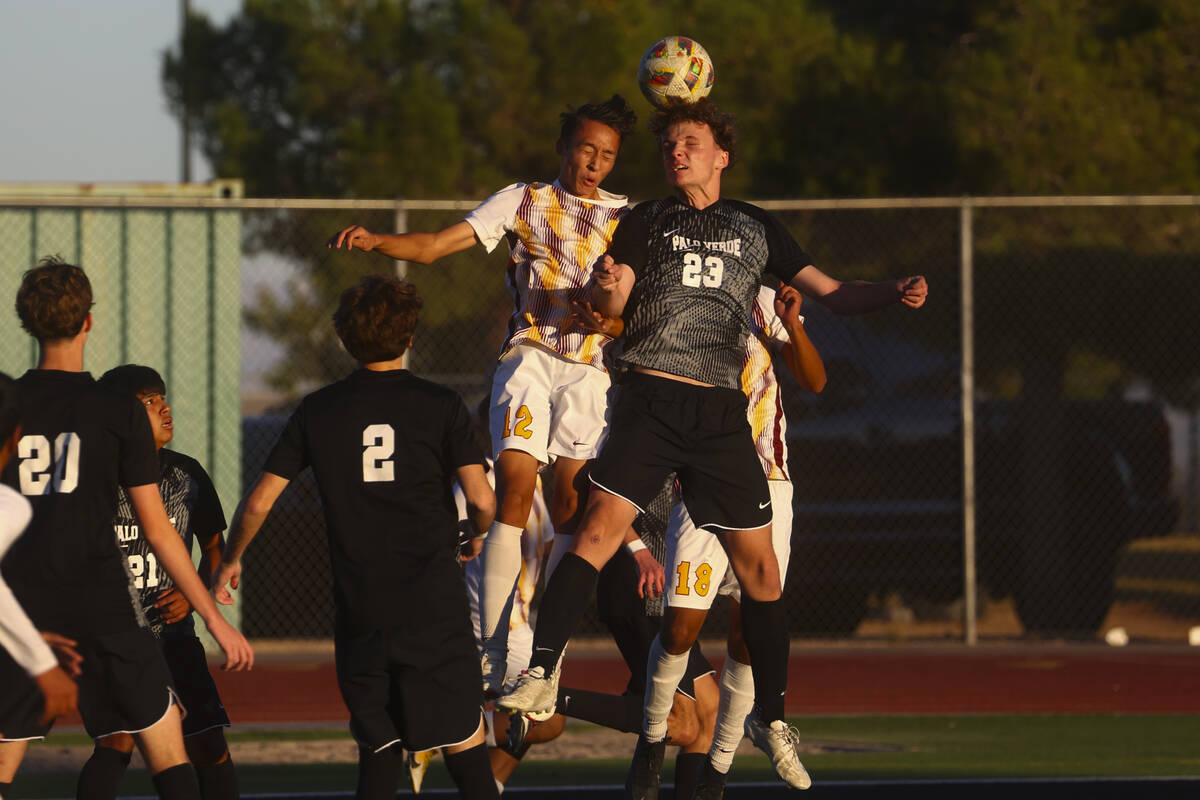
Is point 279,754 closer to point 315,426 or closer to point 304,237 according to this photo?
point 315,426

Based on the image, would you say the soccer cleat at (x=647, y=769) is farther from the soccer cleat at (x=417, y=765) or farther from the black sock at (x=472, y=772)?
the black sock at (x=472, y=772)

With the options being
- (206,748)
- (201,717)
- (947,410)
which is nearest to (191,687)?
(201,717)

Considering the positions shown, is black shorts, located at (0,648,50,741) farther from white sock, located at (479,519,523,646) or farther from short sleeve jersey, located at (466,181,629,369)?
short sleeve jersey, located at (466,181,629,369)

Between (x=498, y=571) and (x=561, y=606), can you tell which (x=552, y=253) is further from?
(x=561, y=606)

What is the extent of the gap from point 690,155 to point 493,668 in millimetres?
2095

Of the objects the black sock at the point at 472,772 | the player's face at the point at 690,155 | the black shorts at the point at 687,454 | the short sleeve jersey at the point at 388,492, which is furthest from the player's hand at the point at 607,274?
the black sock at the point at 472,772

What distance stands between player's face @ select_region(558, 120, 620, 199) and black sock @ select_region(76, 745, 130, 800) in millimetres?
2760

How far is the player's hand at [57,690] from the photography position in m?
3.95

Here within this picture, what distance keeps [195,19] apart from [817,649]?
13.8 m

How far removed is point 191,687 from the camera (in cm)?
591

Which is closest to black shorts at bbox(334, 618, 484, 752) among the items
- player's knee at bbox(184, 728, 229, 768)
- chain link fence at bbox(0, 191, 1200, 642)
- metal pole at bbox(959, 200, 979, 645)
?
player's knee at bbox(184, 728, 229, 768)

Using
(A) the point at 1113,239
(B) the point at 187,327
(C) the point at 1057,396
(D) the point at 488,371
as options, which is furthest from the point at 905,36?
(B) the point at 187,327

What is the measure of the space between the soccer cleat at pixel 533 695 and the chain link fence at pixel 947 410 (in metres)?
5.89

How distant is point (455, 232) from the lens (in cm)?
643
